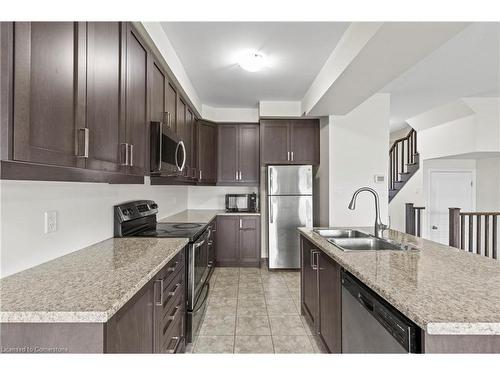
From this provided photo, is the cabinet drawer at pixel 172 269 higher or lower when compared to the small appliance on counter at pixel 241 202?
lower

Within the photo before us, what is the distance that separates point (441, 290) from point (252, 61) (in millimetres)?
2650

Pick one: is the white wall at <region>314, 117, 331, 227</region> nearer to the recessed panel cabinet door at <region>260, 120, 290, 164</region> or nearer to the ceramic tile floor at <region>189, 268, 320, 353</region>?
the recessed panel cabinet door at <region>260, 120, 290, 164</region>

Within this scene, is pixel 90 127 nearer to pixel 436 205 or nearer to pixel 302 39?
pixel 302 39

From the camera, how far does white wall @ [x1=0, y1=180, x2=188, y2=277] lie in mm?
1202

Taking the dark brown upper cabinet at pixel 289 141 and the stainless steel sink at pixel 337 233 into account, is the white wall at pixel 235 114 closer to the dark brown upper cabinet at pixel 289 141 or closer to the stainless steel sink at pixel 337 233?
the dark brown upper cabinet at pixel 289 141

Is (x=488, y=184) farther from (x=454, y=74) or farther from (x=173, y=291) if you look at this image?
(x=173, y=291)

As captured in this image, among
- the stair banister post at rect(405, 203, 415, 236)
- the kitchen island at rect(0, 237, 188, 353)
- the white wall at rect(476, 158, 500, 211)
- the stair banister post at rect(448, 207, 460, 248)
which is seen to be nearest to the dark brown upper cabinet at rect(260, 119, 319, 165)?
the stair banister post at rect(405, 203, 415, 236)

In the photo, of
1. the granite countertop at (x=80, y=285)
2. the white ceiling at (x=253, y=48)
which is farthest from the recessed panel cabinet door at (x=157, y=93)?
the granite countertop at (x=80, y=285)

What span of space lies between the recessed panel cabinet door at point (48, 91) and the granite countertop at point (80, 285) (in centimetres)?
49

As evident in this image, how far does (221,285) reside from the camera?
11.9 feet

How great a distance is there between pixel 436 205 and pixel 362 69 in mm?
4179

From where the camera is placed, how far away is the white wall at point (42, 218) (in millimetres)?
1202

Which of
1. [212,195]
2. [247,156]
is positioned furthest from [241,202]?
[247,156]
